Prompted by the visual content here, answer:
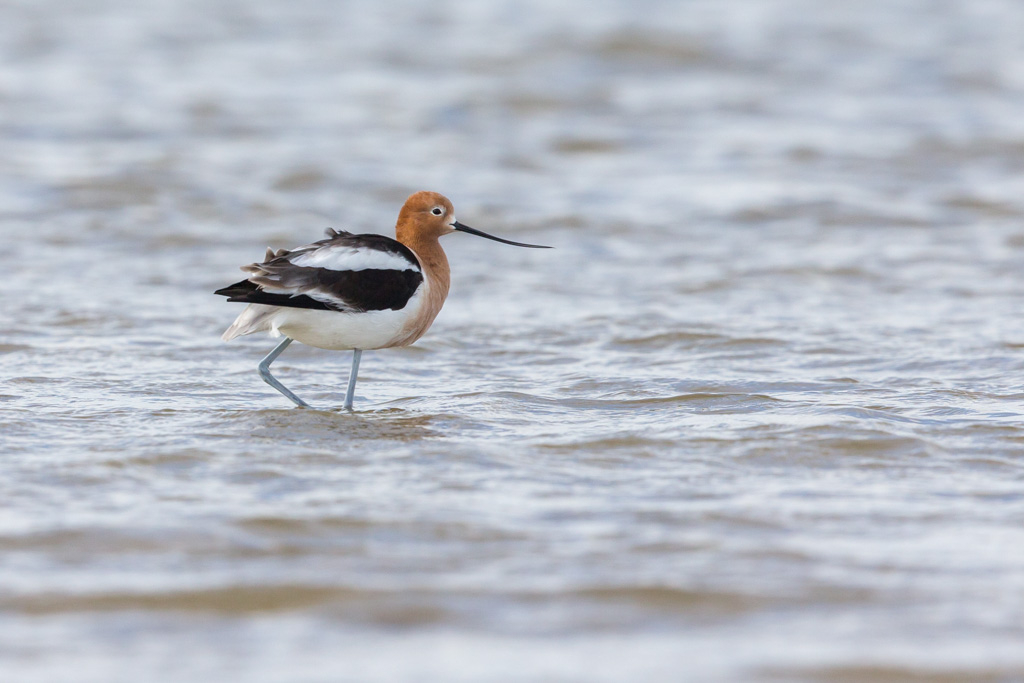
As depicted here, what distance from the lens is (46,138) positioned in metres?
14.7

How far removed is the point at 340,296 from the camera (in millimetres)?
6344

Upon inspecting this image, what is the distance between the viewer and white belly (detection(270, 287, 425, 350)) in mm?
6371

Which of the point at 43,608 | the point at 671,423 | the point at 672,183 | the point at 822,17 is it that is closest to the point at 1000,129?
the point at 672,183

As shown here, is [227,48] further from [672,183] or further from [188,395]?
[188,395]

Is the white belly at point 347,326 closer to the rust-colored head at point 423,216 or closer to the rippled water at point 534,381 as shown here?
the rippled water at point 534,381

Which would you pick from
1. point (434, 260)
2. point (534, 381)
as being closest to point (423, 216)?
point (434, 260)

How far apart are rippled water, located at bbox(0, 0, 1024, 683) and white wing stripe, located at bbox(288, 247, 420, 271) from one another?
2.54 ft

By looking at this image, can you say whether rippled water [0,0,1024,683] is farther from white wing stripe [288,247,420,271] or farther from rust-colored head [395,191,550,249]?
rust-colored head [395,191,550,249]

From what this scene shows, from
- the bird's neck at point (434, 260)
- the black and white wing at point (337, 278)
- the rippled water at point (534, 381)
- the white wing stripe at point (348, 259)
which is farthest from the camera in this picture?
the bird's neck at point (434, 260)

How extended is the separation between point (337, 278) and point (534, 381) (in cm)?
159

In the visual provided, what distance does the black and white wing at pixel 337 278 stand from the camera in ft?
20.4

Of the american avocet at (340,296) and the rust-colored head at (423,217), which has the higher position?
the rust-colored head at (423,217)

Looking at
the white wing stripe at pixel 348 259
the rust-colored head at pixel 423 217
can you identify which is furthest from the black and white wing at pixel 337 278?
the rust-colored head at pixel 423 217

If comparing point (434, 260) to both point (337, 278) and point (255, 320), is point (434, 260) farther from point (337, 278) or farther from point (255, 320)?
point (255, 320)
